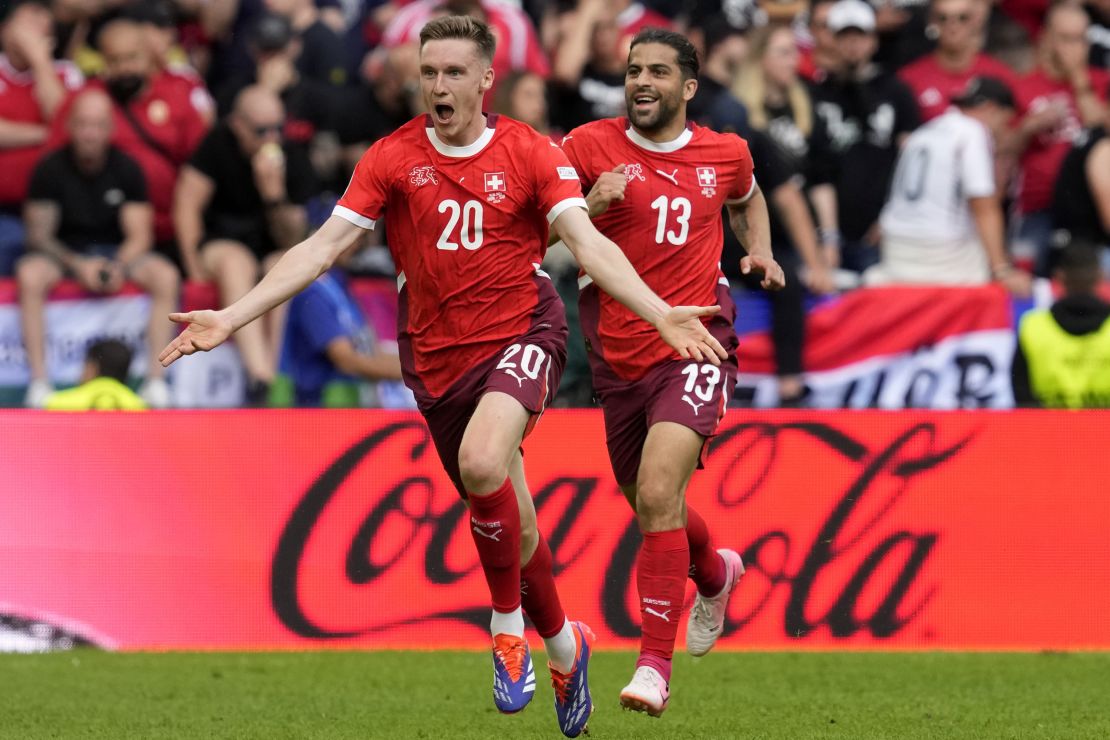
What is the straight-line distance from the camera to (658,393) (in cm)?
737

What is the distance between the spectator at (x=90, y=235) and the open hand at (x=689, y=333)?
5.98 m

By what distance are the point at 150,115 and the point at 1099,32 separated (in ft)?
24.3

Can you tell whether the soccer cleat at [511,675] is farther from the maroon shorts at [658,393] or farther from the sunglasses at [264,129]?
the sunglasses at [264,129]

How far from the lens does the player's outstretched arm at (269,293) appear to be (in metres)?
6.16

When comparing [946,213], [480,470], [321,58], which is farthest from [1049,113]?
[480,470]

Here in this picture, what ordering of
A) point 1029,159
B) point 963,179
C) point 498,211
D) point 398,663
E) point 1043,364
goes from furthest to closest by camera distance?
point 1029,159, point 963,179, point 1043,364, point 398,663, point 498,211

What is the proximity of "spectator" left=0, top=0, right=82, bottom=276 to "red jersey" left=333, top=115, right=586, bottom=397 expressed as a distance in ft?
19.0

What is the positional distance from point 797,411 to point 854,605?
1099 millimetres

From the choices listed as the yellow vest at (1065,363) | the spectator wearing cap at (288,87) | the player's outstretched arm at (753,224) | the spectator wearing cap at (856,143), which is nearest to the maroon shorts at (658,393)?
the player's outstretched arm at (753,224)

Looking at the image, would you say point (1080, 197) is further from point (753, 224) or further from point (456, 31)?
point (456, 31)

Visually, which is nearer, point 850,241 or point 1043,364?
point 1043,364

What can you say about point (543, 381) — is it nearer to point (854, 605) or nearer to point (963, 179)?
point (854, 605)

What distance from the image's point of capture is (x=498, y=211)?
686 cm

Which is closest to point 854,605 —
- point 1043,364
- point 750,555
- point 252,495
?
point 750,555
